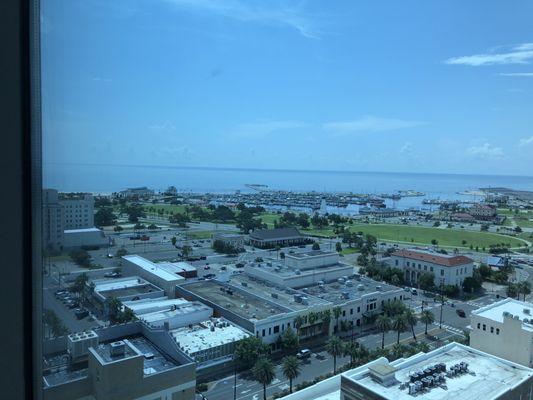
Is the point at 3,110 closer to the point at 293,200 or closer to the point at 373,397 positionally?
the point at 373,397

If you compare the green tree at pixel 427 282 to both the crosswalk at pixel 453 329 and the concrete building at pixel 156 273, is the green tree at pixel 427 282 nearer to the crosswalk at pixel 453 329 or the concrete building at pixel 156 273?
the crosswalk at pixel 453 329

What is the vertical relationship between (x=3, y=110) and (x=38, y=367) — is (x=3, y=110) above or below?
above

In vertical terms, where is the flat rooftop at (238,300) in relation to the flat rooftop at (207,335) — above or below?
above

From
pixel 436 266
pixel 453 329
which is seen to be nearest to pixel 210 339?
pixel 453 329

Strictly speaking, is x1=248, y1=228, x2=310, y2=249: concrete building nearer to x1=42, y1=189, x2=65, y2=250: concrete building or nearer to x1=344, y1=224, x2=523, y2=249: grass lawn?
x1=344, y1=224, x2=523, y2=249: grass lawn

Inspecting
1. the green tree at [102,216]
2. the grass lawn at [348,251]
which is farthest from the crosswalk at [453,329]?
the grass lawn at [348,251]

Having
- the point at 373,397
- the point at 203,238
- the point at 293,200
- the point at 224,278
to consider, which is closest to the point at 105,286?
the point at 224,278
